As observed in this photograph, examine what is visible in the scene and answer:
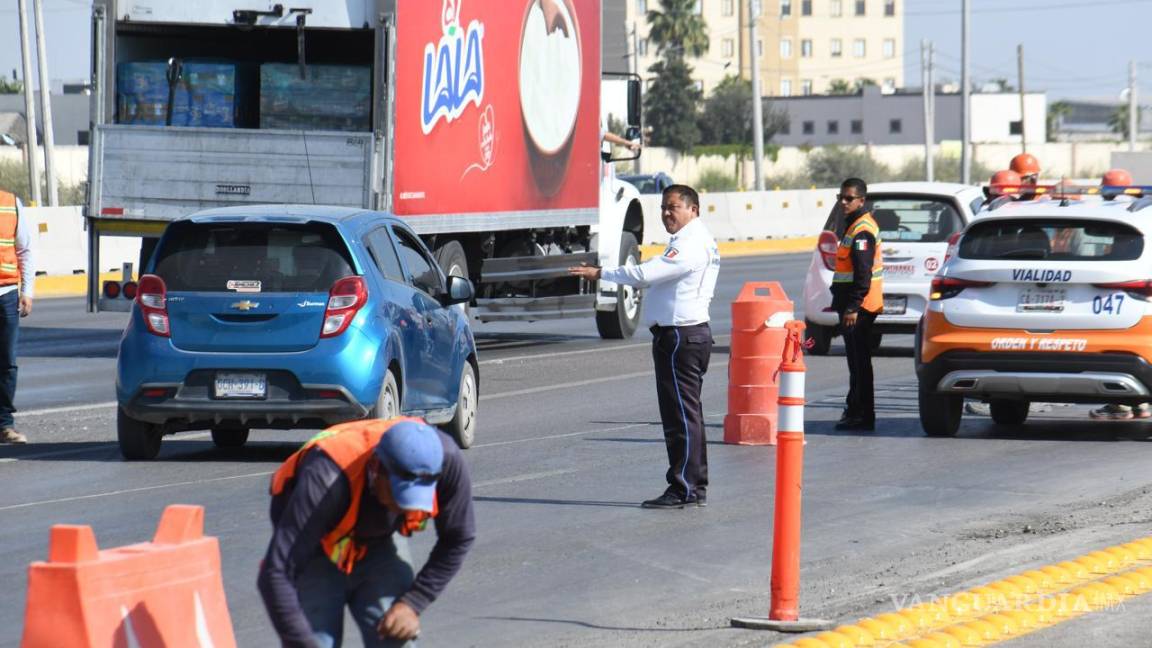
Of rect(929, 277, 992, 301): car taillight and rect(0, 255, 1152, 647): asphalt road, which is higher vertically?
rect(929, 277, 992, 301): car taillight

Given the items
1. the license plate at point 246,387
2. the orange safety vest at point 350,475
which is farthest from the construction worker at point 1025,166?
the orange safety vest at point 350,475

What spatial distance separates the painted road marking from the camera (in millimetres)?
7652

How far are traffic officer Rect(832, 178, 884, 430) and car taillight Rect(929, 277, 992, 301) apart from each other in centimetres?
48

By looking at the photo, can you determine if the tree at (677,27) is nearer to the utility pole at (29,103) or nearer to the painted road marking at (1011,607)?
the utility pole at (29,103)

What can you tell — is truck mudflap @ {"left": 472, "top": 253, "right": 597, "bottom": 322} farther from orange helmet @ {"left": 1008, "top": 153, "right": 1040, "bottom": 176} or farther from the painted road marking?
the painted road marking

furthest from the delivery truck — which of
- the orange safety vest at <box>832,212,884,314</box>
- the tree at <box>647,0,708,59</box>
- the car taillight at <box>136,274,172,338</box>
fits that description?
the tree at <box>647,0,708,59</box>

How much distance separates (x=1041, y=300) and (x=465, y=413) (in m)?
4.13

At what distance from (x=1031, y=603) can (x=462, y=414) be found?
5.98 meters

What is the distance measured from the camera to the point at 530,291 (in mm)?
21875

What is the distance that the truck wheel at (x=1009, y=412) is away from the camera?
15.3m

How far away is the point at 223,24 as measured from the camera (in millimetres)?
18719

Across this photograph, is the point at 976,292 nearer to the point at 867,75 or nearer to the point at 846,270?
the point at 846,270

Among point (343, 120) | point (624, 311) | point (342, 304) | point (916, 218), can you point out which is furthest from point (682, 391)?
point (624, 311)

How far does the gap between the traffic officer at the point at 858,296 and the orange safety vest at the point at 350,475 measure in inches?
366
